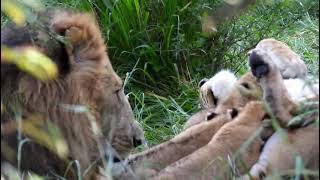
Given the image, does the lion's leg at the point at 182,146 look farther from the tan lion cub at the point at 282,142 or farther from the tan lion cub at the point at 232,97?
the tan lion cub at the point at 282,142

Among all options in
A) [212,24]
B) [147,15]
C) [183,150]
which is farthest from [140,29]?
[183,150]

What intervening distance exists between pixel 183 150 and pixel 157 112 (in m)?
1.77

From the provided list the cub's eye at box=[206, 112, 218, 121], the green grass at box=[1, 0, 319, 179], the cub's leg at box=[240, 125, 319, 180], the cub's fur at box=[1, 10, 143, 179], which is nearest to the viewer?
the cub's leg at box=[240, 125, 319, 180]

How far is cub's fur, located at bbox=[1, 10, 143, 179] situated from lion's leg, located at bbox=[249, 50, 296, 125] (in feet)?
2.12

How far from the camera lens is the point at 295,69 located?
3855 millimetres

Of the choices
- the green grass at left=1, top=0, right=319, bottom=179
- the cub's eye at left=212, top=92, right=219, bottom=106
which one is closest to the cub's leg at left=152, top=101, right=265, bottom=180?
the cub's eye at left=212, top=92, right=219, bottom=106

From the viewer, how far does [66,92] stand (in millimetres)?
3430

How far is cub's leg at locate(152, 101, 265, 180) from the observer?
3.55 m

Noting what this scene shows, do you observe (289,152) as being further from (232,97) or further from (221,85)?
(221,85)

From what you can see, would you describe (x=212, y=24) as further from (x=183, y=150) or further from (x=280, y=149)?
(x=280, y=149)

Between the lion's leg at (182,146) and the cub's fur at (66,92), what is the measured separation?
0.16 m

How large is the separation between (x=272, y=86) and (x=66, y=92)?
84 centimetres

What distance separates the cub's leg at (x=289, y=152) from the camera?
3.16m

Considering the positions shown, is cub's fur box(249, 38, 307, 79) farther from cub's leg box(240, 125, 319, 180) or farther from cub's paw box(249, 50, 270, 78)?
cub's leg box(240, 125, 319, 180)
